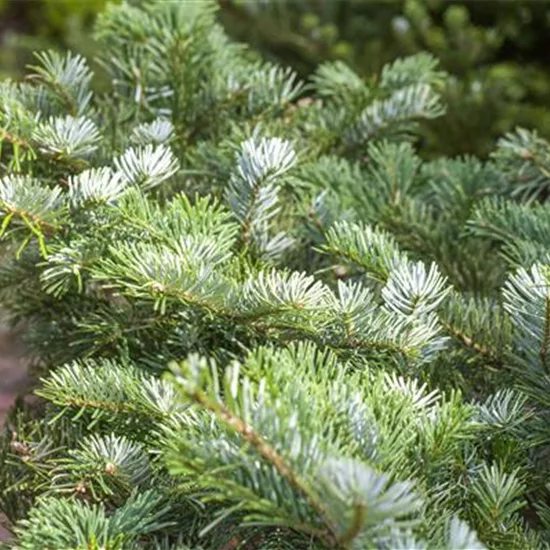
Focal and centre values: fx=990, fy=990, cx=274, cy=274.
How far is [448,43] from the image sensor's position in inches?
76.5

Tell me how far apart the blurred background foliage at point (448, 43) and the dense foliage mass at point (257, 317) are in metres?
0.53

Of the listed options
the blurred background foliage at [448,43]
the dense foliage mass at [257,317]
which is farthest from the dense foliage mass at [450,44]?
the dense foliage mass at [257,317]

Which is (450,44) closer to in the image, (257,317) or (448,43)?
(448,43)

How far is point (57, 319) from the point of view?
1.13 m

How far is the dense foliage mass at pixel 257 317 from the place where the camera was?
0.67m

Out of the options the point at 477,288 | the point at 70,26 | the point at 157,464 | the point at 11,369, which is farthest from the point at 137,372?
the point at 70,26

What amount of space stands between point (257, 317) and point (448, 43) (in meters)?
1.25

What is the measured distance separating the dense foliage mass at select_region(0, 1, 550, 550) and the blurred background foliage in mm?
533

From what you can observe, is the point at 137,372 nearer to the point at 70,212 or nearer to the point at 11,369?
the point at 70,212

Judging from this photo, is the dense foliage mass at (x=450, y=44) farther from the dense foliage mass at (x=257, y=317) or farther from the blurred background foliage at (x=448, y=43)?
the dense foliage mass at (x=257, y=317)

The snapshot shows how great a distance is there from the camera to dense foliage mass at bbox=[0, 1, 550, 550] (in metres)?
0.67

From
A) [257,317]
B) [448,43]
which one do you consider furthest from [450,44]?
[257,317]

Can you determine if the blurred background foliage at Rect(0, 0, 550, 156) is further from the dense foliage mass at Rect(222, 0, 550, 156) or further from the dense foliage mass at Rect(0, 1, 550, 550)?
the dense foliage mass at Rect(0, 1, 550, 550)

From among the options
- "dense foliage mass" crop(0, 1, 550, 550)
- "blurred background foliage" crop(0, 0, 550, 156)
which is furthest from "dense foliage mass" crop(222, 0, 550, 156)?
"dense foliage mass" crop(0, 1, 550, 550)
